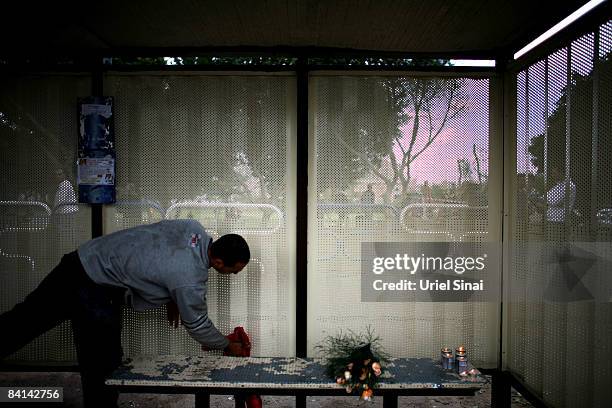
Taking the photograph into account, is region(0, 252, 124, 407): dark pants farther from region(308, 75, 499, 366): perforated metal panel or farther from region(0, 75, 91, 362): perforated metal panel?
region(308, 75, 499, 366): perforated metal panel

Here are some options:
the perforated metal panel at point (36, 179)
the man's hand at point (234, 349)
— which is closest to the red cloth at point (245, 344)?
the man's hand at point (234, 349)

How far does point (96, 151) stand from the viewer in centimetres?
375

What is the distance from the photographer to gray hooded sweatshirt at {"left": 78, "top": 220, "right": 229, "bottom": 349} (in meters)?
2.95

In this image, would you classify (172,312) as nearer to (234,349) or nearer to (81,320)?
(234,349)

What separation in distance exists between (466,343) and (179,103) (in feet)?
10.0

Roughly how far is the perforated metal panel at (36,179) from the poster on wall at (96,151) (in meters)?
0.10

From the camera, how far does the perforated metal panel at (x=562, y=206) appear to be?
2.67 metres

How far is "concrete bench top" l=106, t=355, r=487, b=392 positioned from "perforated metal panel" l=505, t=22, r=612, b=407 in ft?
2.11

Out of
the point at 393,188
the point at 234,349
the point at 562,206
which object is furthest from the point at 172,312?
the point at 562,206

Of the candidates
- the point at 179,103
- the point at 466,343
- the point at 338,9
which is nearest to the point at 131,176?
the point at 179,103

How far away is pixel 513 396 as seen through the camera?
13.9 feet

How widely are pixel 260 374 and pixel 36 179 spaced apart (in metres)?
2.46

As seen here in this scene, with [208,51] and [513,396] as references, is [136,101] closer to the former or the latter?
[208,51]

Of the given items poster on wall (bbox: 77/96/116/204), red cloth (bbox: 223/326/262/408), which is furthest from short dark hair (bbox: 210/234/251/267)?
poster on wall (bbox: 77/96/116/204)
